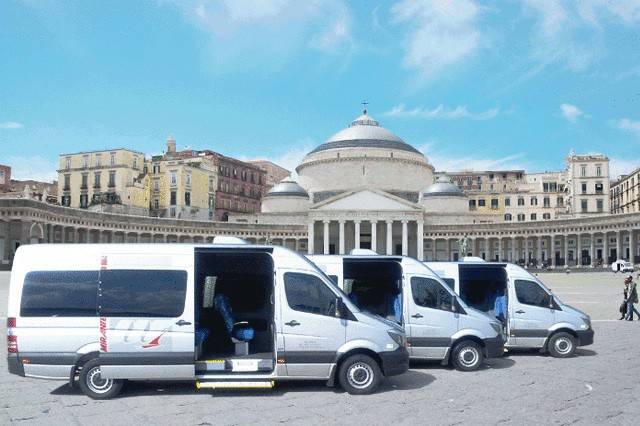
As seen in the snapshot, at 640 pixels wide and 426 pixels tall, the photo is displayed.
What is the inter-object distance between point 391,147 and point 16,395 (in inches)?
A: 3377

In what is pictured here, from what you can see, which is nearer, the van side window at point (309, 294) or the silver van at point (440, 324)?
the van side window at point (309, 294)

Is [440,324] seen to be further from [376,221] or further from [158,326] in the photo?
[376,221]

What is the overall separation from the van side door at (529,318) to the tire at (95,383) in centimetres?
917

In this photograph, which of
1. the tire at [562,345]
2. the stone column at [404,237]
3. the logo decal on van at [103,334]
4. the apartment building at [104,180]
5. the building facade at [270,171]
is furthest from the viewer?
the building facade at [270,171]

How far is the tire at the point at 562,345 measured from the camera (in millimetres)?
14969

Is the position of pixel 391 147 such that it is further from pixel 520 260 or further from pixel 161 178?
pixel 161 178

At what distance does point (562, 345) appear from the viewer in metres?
15.1

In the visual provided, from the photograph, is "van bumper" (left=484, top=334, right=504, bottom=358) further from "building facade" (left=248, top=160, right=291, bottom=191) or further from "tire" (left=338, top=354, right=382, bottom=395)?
"building facade" (left=248, top=160, right=291, bottom=191)

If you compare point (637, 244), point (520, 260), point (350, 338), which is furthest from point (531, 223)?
point (350, 338)

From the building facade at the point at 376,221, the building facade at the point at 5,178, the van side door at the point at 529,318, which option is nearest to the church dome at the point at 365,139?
the building facade at the point at 376,221

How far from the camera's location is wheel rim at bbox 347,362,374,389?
10.8 metres

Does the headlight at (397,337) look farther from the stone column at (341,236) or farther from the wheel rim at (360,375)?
the stone column at (341,236)

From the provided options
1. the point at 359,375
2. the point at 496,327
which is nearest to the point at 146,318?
the point at 359,375

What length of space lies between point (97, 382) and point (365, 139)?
280 ft
